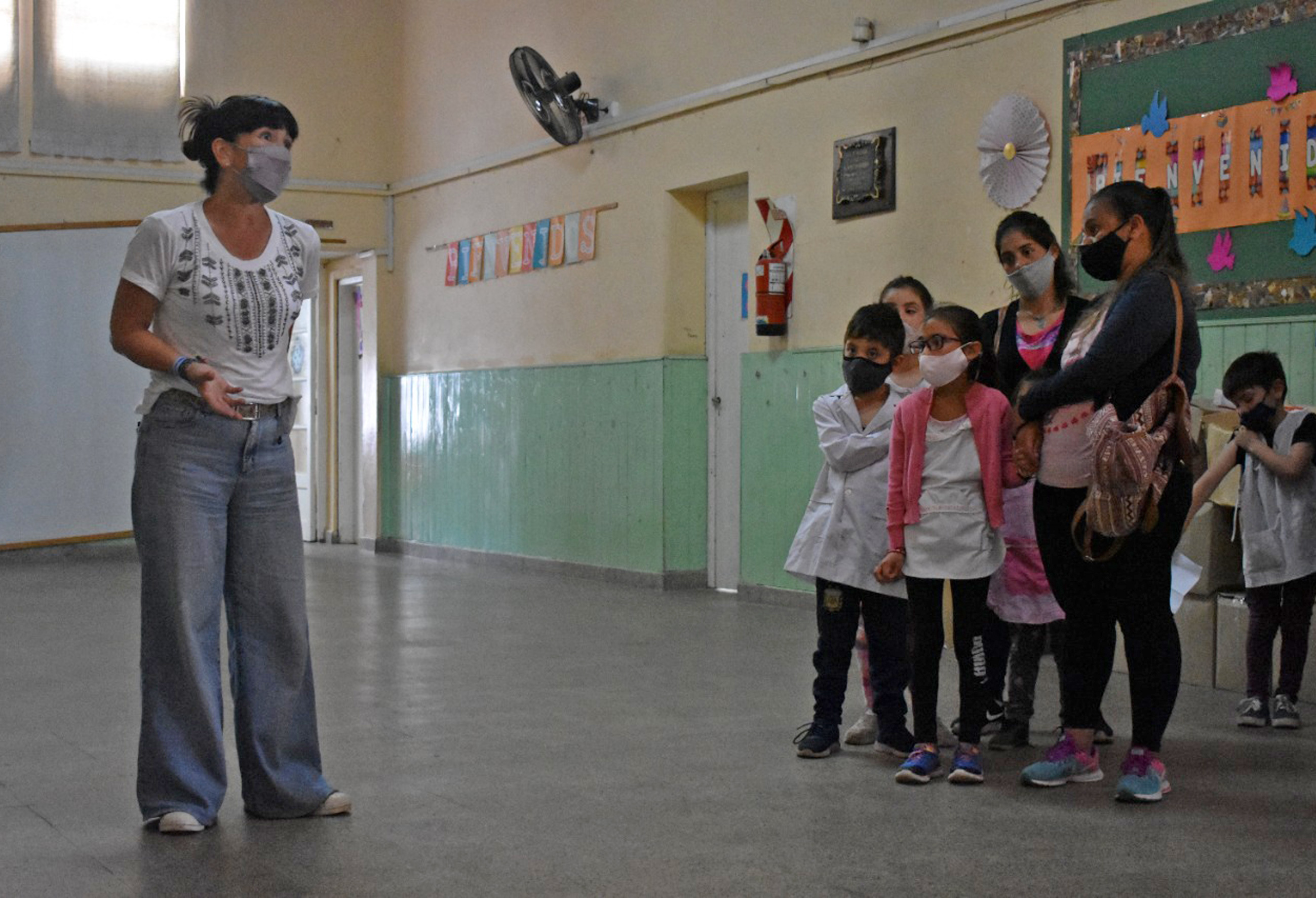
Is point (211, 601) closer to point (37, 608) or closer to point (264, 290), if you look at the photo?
point (264, 290)

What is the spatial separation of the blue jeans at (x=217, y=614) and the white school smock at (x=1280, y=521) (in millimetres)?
2693

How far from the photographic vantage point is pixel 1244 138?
510 centimetres

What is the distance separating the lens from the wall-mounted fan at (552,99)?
8633 mm

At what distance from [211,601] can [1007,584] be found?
6.25ft

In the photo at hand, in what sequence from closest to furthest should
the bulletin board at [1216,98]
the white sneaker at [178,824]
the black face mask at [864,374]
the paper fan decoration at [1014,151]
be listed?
the white sneaker at [178,824] → the black face mask at [864,374] → the bulletin board at [1216,98] → the paper fan decoration at [1014,151]

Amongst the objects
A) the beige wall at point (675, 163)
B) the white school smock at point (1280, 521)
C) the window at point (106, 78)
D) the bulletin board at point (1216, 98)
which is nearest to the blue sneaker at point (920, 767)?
the white school smock at point (1280, 521)

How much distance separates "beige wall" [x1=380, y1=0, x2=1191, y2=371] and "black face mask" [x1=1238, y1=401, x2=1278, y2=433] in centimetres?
166

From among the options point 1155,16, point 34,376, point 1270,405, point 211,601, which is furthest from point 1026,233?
point 34,376

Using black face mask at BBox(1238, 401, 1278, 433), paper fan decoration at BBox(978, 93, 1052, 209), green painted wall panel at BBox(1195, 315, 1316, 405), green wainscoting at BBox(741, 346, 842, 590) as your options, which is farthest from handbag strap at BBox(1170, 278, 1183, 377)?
green wainscoting at BBox(741, 346, 842, 590)

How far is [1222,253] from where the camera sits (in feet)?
17.0

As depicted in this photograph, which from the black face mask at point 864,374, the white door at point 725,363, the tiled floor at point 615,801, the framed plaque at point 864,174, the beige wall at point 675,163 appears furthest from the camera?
the white door at point 725,363

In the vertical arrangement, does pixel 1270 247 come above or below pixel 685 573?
above

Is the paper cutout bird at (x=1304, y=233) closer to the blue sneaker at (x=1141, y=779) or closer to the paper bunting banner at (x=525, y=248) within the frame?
the blue sneaker at (x=1141, y=779)

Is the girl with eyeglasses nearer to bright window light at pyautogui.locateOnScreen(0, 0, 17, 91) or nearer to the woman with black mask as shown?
the woman with black mask
